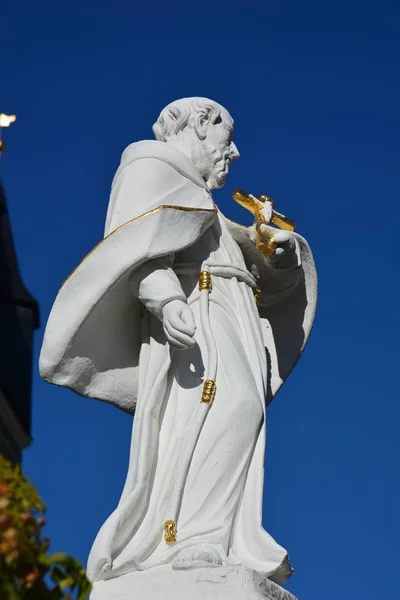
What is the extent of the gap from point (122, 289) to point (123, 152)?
1.01 m

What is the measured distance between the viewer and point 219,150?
8.84 meters

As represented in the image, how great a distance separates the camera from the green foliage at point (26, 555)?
4.09 metres

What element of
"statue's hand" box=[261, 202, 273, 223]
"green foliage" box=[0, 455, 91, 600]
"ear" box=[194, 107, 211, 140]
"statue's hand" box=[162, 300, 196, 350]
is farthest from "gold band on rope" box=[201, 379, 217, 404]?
"green foliage" box=[0, 455, 91, 600]

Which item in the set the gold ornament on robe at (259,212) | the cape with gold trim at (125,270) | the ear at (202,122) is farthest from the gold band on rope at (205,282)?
the ear at (202,122)

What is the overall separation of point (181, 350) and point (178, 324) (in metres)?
0.41

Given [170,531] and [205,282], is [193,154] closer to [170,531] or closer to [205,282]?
[205,282]

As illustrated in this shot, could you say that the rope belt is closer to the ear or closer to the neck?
the neck

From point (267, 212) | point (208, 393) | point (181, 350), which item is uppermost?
point (267, 212)

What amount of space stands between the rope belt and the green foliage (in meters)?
3.13

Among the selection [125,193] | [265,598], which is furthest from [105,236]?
[265,598]

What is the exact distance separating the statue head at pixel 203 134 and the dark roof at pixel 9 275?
26.2m

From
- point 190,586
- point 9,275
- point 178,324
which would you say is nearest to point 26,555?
point 190,586

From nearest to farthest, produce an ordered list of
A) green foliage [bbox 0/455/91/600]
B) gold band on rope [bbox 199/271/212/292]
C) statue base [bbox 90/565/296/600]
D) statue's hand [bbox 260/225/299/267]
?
green foliage [bbox 0/455/91/600] → statue base [bbox 90/565/296/600] → gold band on rope [bbox 199/271/212/292] → statue's hand [bbox 260/225/299/267]

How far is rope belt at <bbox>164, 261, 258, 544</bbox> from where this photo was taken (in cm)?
752
